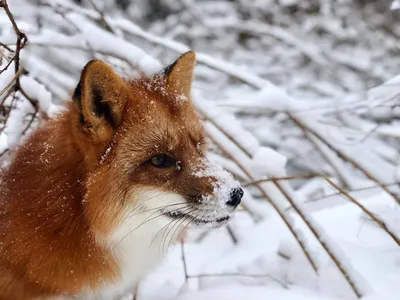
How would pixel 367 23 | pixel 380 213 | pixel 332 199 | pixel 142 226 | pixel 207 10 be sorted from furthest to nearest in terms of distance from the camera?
pixel 207 10 → pixel 367 23 → pixel 332 199 → pixel 380 213 → pixel 142 226

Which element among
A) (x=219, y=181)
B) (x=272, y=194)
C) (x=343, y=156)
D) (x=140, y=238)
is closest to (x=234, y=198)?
(x=219, y=181)

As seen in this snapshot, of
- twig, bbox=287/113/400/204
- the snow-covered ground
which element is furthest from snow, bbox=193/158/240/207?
twig, bbox=287/113/400/204

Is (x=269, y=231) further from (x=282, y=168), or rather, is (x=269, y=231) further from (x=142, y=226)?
(x=142, y=226)

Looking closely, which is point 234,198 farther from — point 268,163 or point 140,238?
point 268,163

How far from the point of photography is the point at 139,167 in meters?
2.23

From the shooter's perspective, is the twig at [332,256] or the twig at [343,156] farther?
the twig at [343,156]

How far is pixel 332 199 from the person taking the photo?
329 centimetres

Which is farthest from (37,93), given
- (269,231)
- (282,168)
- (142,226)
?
(269,231)

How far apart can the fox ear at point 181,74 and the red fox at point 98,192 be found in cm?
19

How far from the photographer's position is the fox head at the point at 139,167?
86.0 inches

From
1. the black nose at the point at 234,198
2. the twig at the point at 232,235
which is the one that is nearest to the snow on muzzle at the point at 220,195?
the black nose at the point at 234,198

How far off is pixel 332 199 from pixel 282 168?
594 millimetres

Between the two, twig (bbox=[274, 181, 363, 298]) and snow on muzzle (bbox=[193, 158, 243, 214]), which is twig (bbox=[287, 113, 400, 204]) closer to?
twig (bbox=[274, 181, 363, 298])

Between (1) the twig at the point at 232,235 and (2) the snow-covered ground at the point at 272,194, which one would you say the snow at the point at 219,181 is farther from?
(1) the twig at the point at 232,235
